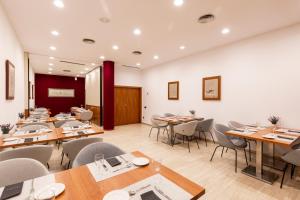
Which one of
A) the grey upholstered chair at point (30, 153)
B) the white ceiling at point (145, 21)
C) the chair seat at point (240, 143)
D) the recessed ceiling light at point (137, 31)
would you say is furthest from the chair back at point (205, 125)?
the grey upholstered chair at point (30, 153)

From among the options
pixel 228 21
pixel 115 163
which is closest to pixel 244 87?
pixel 228 21

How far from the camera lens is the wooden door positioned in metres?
7.26

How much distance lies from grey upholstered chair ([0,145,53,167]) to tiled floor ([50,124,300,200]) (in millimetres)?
1298

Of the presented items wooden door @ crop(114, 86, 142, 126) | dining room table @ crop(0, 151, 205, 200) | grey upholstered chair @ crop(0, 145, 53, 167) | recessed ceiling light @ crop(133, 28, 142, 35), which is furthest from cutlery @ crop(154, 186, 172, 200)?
wooden door @ crop(114, 86, 142, 126)

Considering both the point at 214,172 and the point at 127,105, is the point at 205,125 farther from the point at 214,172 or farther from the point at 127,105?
the point at 127,105

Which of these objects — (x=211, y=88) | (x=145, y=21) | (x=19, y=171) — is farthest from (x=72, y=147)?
(x=211, y=88)

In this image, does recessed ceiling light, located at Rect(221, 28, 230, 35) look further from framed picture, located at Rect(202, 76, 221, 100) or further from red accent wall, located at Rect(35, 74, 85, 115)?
red accent wall, located at Rect(35, 74, 85, 115)

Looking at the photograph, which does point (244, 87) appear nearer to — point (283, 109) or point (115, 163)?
point (283, 109)

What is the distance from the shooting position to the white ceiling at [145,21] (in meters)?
2.55

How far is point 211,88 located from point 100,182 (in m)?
4.36

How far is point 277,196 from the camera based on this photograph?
2100 mm

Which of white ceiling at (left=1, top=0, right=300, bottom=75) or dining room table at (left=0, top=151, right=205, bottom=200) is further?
white ceiling at (left=1, top=0, right=300, bottom=75)

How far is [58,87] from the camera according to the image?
10.5 meters

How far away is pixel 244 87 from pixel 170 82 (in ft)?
9.30
